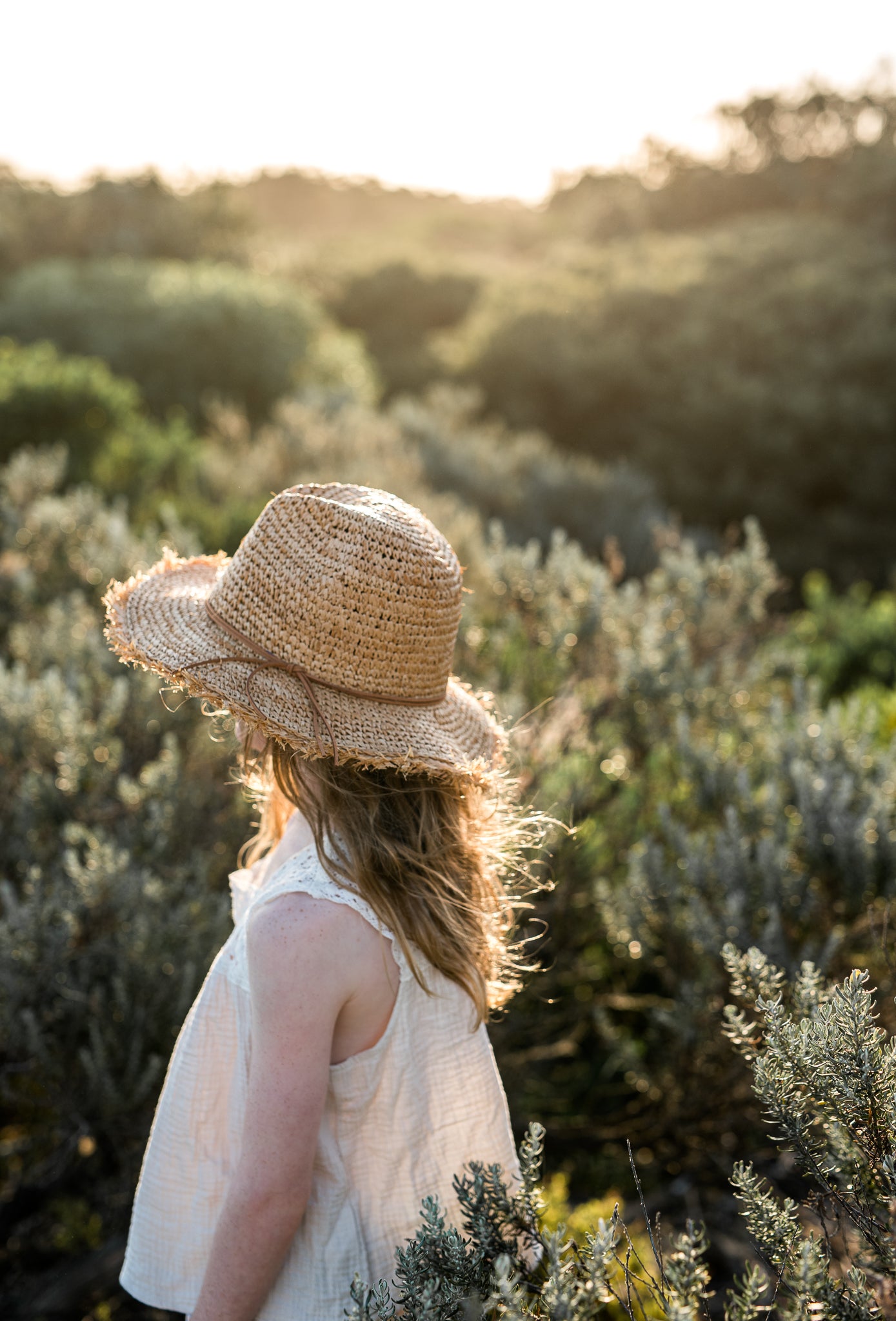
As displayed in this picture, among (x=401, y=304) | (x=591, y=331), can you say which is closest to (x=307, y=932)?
(x=591, y=331)

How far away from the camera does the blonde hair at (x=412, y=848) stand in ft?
4.40

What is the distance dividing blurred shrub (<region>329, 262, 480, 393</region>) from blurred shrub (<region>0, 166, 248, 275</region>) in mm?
2540

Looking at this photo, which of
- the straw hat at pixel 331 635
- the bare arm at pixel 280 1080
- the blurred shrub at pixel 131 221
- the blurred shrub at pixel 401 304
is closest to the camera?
the bare arm at pixel 280 1080

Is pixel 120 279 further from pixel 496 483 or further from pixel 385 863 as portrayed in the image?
pixel 385 863

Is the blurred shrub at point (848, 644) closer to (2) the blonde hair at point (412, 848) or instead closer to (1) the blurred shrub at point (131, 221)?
A: (2) the blonde hair at point (412, 848)

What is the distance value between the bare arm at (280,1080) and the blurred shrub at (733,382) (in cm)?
1134

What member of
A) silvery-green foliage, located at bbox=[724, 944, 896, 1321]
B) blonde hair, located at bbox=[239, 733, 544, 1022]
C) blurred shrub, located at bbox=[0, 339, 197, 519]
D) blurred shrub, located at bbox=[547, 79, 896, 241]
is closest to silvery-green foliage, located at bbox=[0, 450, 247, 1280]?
blonde hair, located at bbox=[239, 733, 544, 1022]

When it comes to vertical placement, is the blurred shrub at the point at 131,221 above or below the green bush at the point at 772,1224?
above

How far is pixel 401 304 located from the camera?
786 inches

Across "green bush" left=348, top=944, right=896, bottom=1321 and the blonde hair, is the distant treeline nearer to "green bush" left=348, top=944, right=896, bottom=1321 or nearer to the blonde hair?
the blonde hair

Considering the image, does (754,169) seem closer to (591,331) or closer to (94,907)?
(591,331)

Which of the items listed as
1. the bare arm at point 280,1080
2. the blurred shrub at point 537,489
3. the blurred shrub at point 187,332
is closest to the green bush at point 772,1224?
the bare arm at point 280,1080

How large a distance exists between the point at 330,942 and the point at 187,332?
1289 centimetres

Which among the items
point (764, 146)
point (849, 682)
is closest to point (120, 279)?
point (849, 682)
